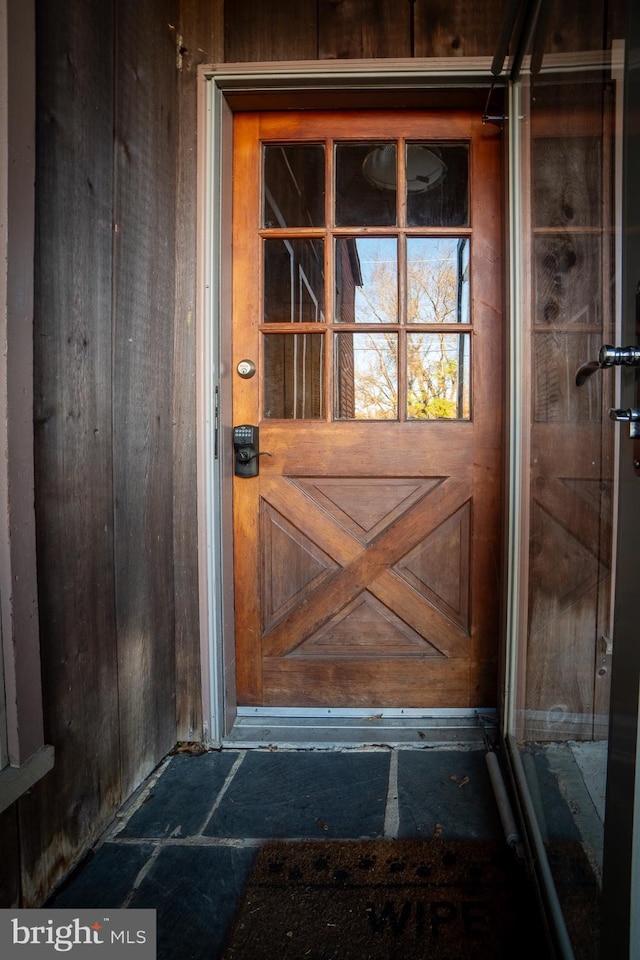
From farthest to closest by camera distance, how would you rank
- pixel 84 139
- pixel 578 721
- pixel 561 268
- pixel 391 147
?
pixel 391 147
pixel 84 139
pixel 561 268
pixel 578 721

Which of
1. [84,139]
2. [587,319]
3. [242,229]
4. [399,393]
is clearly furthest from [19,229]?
[399,393]

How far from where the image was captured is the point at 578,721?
99 centimetres

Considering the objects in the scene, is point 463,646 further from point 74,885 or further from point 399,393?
point 74,885

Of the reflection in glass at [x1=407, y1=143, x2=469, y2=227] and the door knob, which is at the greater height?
the reflection in glass at [x1=407, y1=143, x2=469, y2=227]

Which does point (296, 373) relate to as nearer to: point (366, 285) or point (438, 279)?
point (366, 285)

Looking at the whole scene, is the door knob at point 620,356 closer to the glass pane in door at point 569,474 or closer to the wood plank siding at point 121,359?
the glass pane in door at point 569,474

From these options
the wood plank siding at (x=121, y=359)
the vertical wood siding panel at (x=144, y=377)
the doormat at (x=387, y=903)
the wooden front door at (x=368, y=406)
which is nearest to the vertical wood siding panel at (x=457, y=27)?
the wood plank siding at (x=121, y=359)

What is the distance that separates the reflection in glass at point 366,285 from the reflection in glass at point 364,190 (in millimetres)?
67

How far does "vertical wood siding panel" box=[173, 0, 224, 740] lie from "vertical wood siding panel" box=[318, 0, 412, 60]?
1.10 ft

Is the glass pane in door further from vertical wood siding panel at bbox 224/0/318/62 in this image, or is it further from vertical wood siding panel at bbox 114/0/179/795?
vertical wood siding panel at bbox 114/0/179/795

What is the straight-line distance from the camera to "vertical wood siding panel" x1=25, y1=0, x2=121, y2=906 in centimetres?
122

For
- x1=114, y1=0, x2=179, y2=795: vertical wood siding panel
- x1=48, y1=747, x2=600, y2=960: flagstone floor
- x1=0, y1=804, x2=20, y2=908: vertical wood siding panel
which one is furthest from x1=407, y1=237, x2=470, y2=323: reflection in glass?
x1=0, y1=804, x2=20, y2=908: vertical wood siding panel

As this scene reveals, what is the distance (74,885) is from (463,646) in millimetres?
1297

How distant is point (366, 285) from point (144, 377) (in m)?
0.82
